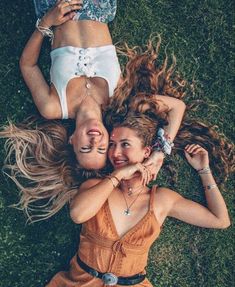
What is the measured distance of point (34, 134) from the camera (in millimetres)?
4832

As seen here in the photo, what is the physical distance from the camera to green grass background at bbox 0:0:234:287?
192 inches

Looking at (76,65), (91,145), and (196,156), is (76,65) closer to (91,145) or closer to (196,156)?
(91,145)

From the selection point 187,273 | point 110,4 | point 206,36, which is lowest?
point 187,273

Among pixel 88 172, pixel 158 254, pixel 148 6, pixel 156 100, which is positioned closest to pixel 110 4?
pixel 148 6

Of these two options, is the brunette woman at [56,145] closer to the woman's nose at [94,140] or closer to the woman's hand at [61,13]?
the woman's nose at [94,140]

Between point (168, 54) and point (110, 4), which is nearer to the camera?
point (110, 4)

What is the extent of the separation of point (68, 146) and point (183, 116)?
1.26 m

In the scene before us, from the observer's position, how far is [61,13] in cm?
451

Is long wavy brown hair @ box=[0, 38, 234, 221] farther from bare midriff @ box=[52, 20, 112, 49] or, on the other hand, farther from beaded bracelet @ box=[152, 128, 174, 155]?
bare midriff @ box=[52, 20, 112, 49]

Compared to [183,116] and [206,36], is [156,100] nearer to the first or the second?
[183,116]

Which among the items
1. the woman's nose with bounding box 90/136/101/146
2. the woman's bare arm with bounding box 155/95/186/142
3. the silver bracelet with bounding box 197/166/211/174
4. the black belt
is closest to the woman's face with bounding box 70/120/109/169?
the woman's nose with bounding box 90/136/101/146

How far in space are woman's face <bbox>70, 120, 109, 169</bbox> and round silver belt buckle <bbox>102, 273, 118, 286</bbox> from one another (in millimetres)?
993

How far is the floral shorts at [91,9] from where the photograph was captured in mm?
4609

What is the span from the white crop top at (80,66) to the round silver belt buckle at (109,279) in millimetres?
1573
